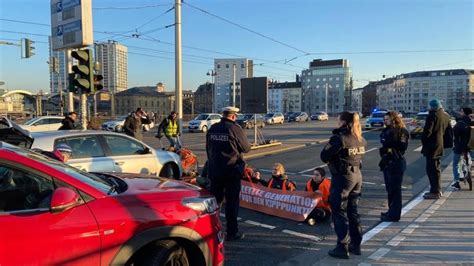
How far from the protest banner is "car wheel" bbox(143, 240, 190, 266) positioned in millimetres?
3256

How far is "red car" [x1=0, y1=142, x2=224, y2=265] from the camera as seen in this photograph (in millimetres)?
2811

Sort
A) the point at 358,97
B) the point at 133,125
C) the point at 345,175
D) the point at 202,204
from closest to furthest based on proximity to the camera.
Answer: the point at 202,204
the point at 345,175
the point at 133,125
the point at 358,97

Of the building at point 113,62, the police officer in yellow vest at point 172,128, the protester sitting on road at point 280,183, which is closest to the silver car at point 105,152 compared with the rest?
the protester sitting on road at point 280,183

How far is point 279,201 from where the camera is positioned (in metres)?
6.90

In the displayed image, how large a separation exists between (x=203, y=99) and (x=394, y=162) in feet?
467

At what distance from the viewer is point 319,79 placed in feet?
443

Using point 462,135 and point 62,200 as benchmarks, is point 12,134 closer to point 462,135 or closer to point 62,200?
point 62,200

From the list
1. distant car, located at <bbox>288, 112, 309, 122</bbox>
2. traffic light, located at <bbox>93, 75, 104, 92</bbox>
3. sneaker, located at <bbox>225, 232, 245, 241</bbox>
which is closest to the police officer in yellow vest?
traffic light, located at <bbox>93, 75, 104, 92</bbox>

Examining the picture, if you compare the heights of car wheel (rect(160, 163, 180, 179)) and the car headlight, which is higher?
the car headlight

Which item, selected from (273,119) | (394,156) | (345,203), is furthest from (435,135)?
(273,119)

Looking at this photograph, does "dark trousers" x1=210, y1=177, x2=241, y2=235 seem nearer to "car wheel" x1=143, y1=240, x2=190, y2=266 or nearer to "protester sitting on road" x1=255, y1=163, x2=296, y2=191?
"protester sitting on road" x1=255, y1=163, x2=296, y2=191

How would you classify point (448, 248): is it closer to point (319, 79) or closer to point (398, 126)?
point (398, 126)

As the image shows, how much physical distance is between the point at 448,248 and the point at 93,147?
5798mm

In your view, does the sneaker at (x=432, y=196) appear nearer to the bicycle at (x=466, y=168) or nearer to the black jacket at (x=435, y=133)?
the black jacket at (x=435, y=133)
